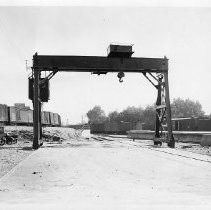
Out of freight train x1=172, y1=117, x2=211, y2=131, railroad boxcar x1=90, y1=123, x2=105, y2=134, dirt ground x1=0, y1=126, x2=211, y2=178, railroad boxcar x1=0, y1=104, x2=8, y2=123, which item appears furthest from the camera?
railroad boxcar x1=90, y1=123, x2=105, y2=134

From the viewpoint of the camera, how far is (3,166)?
35.0 ft

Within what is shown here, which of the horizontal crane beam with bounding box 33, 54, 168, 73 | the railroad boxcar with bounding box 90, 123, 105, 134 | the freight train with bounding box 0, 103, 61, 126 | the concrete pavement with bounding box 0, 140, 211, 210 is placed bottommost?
the concrete pavement with bounding box 0, 140, 211, 210

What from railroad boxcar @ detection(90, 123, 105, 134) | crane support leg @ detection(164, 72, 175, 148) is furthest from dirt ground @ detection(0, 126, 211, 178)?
railroad boxcar @ detection(90, 123, 105, 134)

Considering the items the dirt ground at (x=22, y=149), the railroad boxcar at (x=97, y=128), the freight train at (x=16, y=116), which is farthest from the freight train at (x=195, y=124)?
the railroad boxcar at (x=97, y=128)

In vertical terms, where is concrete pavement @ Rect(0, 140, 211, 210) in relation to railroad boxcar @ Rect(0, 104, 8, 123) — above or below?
below

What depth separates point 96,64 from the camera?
18422 millimetres

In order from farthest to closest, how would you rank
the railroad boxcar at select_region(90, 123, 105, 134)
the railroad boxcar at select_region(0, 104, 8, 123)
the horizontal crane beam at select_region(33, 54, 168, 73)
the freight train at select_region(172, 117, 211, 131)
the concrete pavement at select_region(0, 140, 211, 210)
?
the railroad boxcar at select_region(90, 123, 105, 134), the freight train at select_region(172, 117, 211, 131), the railroad boxcar at select_region(0, 104, 8, 123), the horizontal crane beam at select_region(33, 54, 168, 73), the concrete pavement at select_region(0, 140, 211, 210)

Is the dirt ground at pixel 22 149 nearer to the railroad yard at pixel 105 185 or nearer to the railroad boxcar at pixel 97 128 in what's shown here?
the railroad yard at pixel 105 185

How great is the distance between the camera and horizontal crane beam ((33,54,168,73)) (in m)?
18.1

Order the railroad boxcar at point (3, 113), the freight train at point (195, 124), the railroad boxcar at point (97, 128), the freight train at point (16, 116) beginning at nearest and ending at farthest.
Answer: the railroad boxcar at point (3, 113) → the freight train at point (16, 116) → the freight train at point (195, 124) → the railroad boxcar at point (97, 128)

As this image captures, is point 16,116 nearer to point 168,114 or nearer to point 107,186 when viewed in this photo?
point 168,114

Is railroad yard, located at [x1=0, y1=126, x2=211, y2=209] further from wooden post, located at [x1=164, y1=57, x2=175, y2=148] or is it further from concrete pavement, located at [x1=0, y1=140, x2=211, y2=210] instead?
wooden post, located at [x1=164, y1=57, x2=175, y2=148]

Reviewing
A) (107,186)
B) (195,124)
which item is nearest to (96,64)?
(107,186)

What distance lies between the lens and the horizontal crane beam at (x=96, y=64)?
59.5 ft
